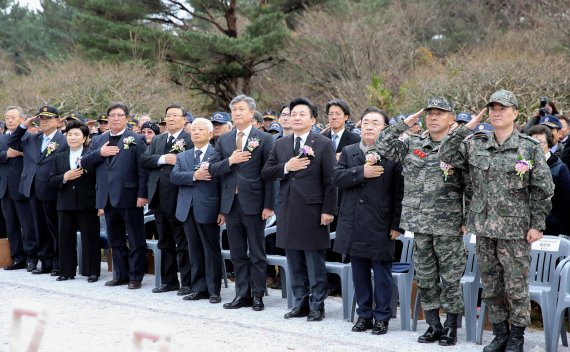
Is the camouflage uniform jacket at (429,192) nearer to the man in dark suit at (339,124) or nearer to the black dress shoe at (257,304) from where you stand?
the man in dark suit at (339,124)

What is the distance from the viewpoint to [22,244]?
10891 mm

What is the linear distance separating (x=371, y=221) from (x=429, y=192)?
2.17 ft

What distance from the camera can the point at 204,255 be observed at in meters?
8.69

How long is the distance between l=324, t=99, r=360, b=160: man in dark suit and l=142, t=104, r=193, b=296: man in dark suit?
173 cm

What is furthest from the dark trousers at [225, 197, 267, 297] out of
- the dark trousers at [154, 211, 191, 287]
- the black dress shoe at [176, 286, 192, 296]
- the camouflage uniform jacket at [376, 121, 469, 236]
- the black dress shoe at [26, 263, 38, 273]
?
the black dress shoe at [26, 263, 38, 273]

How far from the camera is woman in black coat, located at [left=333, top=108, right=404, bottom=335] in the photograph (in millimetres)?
6875

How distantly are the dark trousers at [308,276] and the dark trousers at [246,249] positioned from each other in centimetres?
43

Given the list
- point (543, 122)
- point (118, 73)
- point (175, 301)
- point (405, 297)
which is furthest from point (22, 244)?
point (118, 73)

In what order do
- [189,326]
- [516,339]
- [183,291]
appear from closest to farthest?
1. [516,339]
2. [189,326]
3. [183,291]

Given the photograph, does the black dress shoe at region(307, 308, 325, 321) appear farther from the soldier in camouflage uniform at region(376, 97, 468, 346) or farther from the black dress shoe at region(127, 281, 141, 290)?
the black dress shoe at region(127, 281, 141, 290)


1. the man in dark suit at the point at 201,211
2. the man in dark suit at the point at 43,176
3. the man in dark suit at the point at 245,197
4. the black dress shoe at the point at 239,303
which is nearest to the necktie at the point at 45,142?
the man in dark suit at the point at 43,176

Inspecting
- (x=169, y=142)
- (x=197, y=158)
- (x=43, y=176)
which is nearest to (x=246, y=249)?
(x=197, y=158)

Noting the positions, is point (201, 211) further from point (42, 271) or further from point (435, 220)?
point (42, 271)

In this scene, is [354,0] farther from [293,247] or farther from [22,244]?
[293,247]
